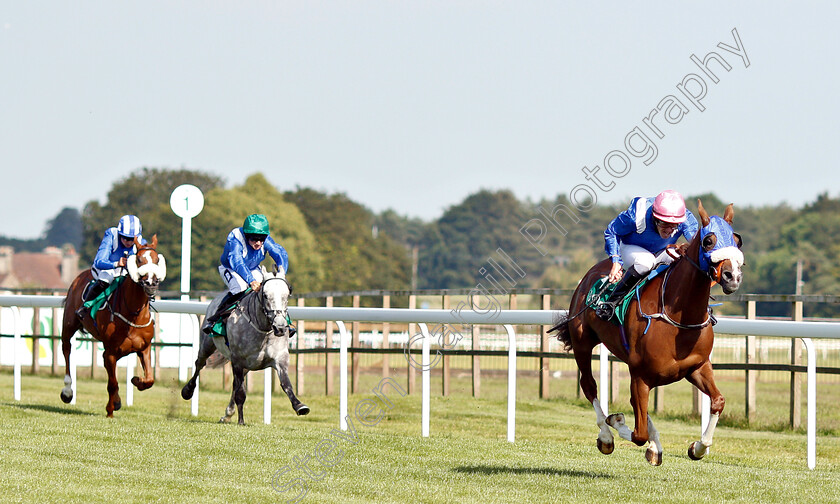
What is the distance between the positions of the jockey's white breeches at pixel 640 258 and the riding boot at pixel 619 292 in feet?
0.13

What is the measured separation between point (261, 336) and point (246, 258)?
2.55 ft

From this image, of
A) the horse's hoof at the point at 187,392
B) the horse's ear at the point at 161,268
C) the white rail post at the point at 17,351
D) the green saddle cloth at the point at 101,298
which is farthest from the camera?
the white rail post at the point at 17,351

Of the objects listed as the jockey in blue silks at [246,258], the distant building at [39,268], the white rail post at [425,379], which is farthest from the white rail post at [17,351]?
the distant building at [39,268]

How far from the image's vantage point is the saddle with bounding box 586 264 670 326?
698 cm

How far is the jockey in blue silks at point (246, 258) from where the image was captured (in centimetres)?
971

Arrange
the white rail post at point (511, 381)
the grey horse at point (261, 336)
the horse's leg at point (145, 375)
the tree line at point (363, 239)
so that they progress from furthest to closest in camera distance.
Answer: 1. the tree line at point (363, 239)
2. the horse's leg at point (145, 375)
3. the grey horse at point (261, 336)
4. the white rail post at point (511, 381)

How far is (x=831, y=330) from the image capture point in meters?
7.74

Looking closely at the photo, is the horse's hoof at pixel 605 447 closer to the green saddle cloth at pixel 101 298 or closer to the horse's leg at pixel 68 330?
the green saddle cloth at pixel 101 298

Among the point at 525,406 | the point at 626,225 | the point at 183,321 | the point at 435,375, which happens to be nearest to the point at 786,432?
the point at 525,406

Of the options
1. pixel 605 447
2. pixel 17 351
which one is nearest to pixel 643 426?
Result: pixel 605 447

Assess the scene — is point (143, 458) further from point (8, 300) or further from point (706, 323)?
point (8, 300)

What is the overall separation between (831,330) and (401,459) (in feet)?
10.1

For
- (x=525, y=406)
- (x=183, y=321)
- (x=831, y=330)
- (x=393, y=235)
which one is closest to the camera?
(x=831, y=330)

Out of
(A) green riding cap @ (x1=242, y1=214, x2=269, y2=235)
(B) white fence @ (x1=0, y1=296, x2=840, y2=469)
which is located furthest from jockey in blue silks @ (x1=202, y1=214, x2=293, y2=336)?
(B) white fence @ (x1=0, y1=296, x2=840, y2=469)
